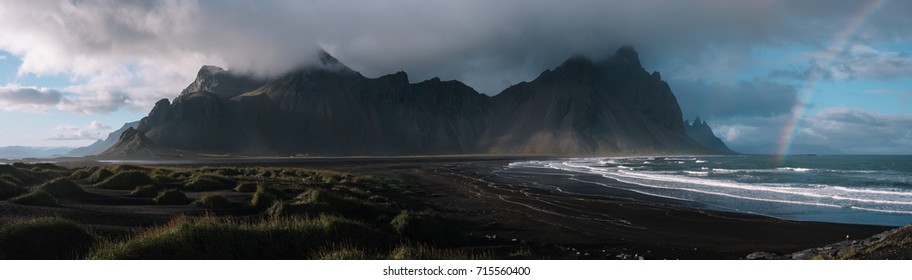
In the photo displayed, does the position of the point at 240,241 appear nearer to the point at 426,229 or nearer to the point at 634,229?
the point at 426,229

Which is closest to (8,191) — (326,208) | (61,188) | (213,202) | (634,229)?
(61,188)

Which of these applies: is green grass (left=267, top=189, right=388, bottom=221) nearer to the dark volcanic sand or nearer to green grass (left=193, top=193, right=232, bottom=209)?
green grass (left=193, top=193, right=232, bottom=209)

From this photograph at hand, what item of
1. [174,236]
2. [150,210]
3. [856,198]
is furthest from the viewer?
[856,198]

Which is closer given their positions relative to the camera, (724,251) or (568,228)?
(724,251)

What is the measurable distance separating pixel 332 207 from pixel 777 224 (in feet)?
68.4

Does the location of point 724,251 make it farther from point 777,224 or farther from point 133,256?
point 133,256

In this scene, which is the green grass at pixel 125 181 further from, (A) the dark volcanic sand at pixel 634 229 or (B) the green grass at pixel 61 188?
(A) the dark volcanic sand at pixel 634 229

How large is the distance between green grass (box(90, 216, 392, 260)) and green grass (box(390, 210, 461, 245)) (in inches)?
86.5

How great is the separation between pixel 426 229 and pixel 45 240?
975 centimetres

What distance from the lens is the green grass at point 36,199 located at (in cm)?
1836

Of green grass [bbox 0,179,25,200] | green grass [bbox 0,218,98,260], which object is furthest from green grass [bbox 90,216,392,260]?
green grass [bbox 0,179,25,200]

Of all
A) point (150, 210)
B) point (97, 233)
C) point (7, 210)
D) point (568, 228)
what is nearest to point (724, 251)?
point (568, 228)

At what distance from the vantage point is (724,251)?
16750mm

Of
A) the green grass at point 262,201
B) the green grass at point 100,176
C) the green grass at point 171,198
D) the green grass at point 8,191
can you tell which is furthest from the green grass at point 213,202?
the green grass at point 100,176
